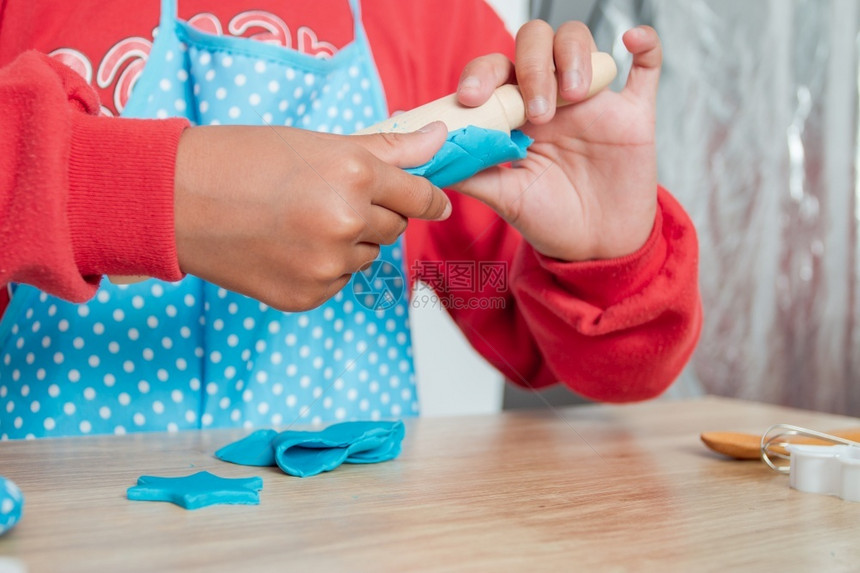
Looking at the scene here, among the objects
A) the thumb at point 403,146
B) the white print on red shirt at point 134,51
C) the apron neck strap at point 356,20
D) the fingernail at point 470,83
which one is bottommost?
the thumb at point 403,146

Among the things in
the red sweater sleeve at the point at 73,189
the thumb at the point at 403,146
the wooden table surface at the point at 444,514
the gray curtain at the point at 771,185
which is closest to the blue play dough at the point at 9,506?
the wooden table surface at the point at 444,514

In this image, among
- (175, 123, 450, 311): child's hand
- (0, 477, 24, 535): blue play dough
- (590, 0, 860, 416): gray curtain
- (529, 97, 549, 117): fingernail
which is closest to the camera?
(0, 477, 24, 535): blue play dough

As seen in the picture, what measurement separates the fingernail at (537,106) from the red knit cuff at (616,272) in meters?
0.16

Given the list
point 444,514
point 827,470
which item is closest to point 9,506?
point 444,514

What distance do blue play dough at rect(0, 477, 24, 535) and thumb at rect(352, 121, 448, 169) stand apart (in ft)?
0.87

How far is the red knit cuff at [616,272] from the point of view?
0.66 meters

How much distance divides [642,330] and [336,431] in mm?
318

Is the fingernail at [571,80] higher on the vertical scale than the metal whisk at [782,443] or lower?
higher

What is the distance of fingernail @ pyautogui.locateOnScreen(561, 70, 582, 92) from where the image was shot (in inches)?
22.1

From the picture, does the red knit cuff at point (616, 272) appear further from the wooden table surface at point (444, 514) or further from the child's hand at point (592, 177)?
the wooden table surface at point (444, 514)

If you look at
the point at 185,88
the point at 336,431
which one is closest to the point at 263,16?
the point at 185,88

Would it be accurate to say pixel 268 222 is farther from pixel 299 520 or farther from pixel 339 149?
pixel 299 520

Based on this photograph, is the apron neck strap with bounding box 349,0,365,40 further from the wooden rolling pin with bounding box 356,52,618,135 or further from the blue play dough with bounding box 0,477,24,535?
the blue play dough with bounding box 0,477,24,535

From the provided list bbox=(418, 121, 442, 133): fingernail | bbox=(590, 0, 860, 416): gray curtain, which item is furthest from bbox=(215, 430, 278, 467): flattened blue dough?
bbox=(590, 0, 860, 416): gray curtain
